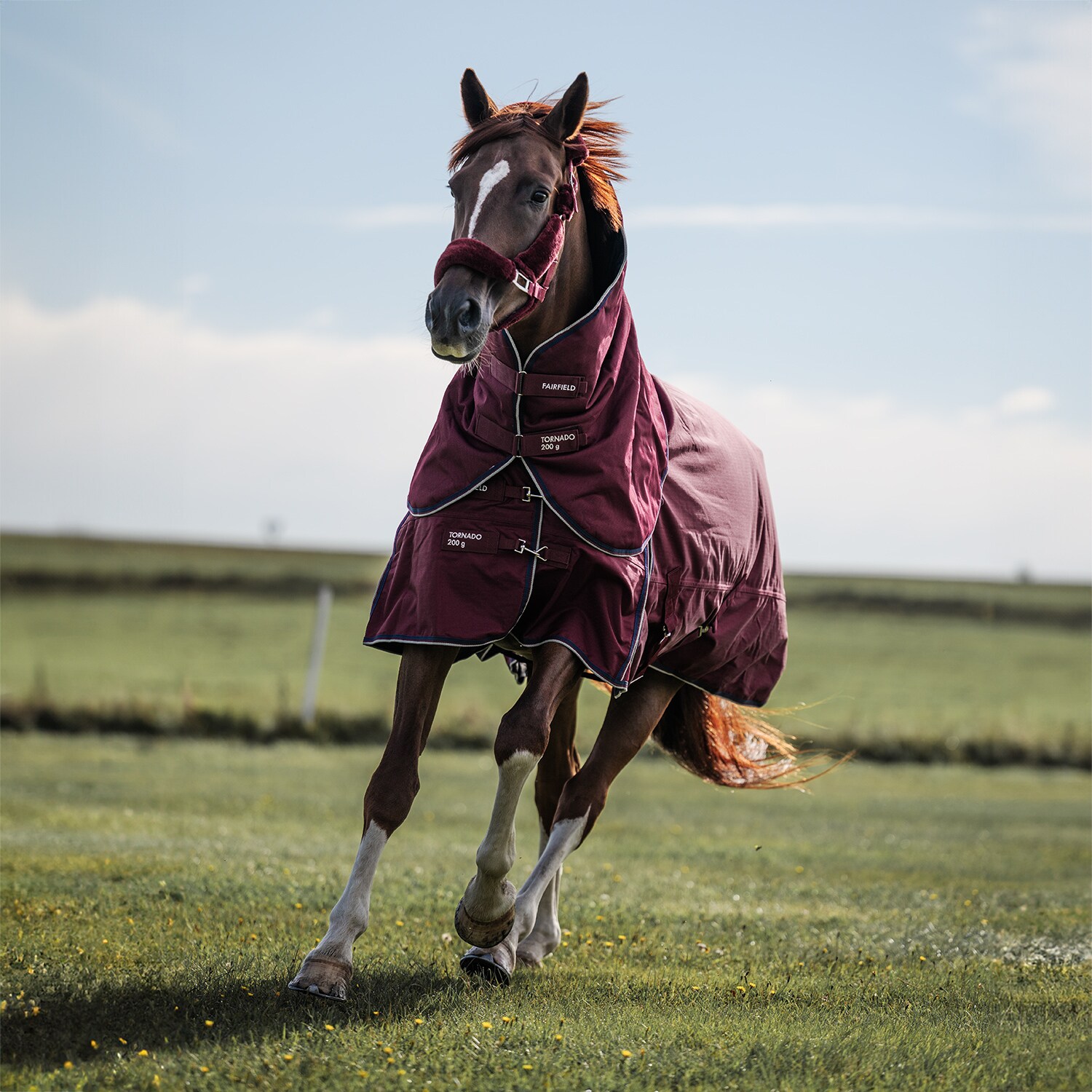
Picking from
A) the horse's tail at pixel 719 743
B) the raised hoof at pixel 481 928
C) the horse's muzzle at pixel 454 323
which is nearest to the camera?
the horse's muzzle at pixel 454 323

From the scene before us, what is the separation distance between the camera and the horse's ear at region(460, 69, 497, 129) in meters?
5.21

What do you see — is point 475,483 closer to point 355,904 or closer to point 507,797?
point 507,797

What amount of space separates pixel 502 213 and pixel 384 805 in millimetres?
2164

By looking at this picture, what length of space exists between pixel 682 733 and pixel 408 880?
2.12 m

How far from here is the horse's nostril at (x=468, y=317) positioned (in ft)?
14.2

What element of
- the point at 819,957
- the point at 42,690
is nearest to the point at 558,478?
the point at 819,957

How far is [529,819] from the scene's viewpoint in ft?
42.5

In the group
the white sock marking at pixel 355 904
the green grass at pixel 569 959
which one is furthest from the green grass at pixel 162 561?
the white sock marking at pixel 355 904

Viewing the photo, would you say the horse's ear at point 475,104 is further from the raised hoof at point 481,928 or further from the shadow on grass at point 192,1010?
the shadow on grass at point 192,1010

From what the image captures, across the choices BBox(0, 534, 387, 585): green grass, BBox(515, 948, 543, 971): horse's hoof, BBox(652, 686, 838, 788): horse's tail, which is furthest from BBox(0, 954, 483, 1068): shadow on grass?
BBox(0, 534, 387, 585): green grass

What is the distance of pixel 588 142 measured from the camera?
17.6ft

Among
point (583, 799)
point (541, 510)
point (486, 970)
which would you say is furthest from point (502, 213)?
point (486, 970)

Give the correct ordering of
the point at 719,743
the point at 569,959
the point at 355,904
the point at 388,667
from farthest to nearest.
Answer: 1. the point at 388,667
2. the point at 719,743
3. the point at 569,959
4. the point at 355,904

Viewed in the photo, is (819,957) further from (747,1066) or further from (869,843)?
(869,843)
